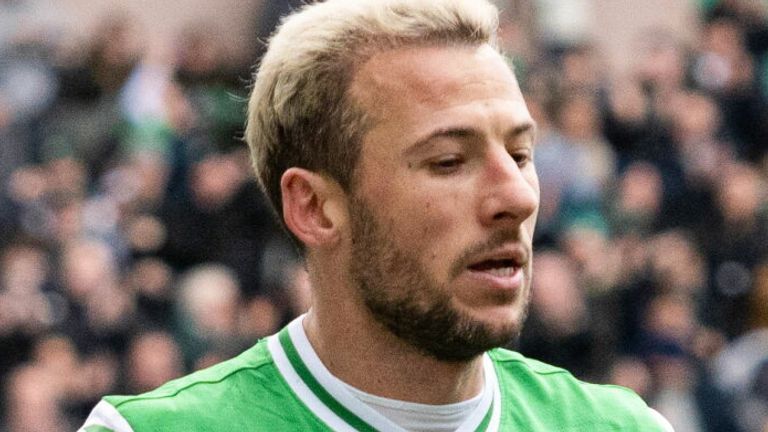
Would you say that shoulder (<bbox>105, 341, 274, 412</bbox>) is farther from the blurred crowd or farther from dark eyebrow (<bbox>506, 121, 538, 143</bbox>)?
the blurred crowd

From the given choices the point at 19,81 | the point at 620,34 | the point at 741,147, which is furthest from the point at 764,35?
the point at 19,81

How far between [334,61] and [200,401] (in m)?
0.76

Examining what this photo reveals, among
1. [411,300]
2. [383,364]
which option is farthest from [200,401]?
[411,300]

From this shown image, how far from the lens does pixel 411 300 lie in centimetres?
376

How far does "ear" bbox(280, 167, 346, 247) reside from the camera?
392 centimetres

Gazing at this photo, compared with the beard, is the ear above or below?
above

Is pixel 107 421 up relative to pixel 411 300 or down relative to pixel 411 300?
down

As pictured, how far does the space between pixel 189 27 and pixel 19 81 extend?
7.87 ft

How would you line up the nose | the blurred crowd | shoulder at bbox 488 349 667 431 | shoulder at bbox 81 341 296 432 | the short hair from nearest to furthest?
the nose, shoulder at bbox 81 341 296 432, the short hair, shoulder at bbox 488 349 667 431, the blurred crowd

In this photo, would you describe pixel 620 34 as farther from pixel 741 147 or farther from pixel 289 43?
pixel 289 43

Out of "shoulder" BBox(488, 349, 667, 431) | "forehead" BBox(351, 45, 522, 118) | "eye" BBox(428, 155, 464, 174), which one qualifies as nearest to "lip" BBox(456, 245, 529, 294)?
"eye" BBox(428, 155, 464, 174)

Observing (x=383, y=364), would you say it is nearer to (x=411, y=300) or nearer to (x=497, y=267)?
(x=411, y=300)

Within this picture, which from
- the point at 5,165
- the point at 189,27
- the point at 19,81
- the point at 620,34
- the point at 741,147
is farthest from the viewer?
the point at 620,34

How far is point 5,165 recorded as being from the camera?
10.5 m
